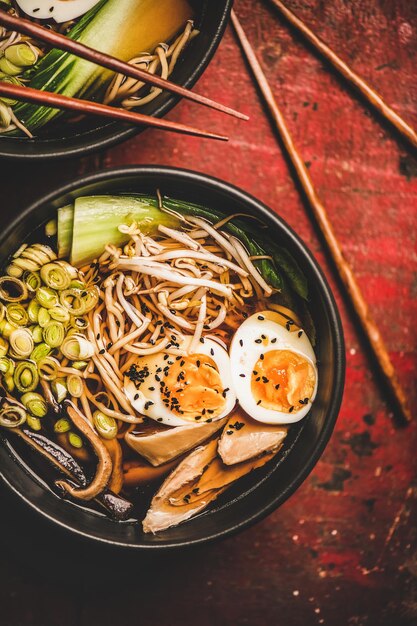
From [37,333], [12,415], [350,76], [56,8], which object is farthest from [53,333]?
[350,76]

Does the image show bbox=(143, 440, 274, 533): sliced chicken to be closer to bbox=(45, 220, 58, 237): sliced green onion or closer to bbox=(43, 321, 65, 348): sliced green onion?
bbox=(43, 321, 65, 348): sliced green onion

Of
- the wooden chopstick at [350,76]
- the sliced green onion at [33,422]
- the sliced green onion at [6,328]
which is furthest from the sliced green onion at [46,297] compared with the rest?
the wooden chopstick at [350,76]

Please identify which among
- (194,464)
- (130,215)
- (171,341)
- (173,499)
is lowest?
(173,499)

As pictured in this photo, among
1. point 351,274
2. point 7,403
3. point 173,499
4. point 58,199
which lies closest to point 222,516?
point 173,499

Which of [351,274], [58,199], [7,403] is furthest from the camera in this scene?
[351,274]

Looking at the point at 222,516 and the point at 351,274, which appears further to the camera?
the point at 351,274

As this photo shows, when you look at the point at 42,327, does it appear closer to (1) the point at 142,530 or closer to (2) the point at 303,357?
(1) the point at 142,530

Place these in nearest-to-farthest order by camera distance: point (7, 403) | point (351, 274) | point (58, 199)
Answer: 1. point (58, 199)
2. point (7, 403)
3. point (351, 274)

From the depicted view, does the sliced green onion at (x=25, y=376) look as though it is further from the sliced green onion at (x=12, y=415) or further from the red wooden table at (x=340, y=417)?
the red wooden table at (x=340, y=417)
